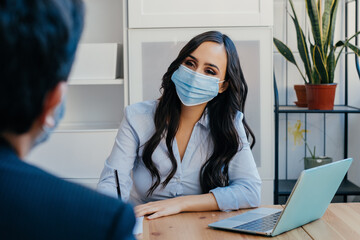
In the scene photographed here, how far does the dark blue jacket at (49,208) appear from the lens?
1.58 feet

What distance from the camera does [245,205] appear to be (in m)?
1.72

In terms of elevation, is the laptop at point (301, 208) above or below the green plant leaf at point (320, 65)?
below

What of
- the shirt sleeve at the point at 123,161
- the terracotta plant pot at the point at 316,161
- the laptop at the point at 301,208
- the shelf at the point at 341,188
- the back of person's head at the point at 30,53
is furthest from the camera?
the terracotta plant pot at the point at 316,161

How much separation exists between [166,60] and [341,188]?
4.25 ft

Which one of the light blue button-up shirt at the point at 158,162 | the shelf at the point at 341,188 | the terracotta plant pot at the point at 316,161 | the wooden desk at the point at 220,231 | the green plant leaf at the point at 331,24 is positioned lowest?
the shelf at the point at 341,188

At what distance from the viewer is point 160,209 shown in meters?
1.59

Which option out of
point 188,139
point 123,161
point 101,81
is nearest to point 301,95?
point 101,81

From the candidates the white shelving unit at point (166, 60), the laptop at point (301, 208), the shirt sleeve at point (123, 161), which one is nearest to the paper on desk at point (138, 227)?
the laptop at point (301, 208)

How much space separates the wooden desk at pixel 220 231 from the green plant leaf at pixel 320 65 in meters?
1.35

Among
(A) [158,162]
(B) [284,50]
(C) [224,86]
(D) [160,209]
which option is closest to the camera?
(D) [160,209]

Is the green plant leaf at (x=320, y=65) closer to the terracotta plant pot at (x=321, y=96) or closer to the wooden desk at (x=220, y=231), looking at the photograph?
the terracotta plant pot at (x=321, y=96)

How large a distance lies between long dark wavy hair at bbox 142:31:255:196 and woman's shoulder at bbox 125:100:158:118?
0.03m

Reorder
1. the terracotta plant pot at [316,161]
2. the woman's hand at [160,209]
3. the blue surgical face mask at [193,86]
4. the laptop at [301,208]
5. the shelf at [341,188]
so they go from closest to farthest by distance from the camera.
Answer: the laptop at [301,208], the woman's hand at [160,209], the blue surgical face mask at [193,86], the shelf at [341,188], the terracotta plant pot at [316,161]

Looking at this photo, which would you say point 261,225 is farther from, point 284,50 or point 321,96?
point 284,50
